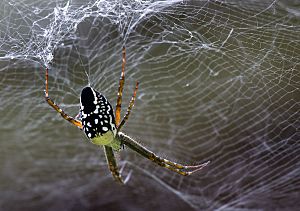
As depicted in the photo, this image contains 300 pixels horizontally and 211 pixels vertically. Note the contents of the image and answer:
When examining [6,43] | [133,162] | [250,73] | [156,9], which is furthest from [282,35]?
[133,162]

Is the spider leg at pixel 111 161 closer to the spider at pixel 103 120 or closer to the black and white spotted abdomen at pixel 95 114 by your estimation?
the spider at pixel 103 120

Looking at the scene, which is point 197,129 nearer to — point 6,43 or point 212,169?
point 212,169

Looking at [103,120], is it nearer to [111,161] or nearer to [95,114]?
[95,114]

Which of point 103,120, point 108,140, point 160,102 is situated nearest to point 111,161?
point 108,140

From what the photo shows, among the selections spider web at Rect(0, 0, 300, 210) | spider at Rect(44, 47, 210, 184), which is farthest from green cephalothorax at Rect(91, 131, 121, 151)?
spider web at Rect(0, 0, 300, 210)

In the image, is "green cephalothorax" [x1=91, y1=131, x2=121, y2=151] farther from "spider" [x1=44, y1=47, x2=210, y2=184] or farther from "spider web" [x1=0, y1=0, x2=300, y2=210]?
"spider web" [x1=0, y1=0, x2=300, y2=210]

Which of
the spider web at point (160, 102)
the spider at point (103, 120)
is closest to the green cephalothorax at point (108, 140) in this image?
the spider at point (103, 120)
